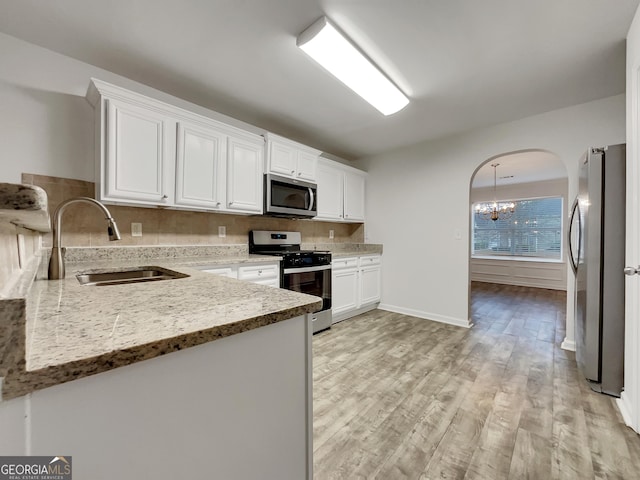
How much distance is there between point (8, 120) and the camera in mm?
1796

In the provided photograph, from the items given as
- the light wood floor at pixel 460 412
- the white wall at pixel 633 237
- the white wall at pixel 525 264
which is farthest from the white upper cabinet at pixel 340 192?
the white wall at pixel 525 264

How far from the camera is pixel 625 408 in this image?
167 centimetres


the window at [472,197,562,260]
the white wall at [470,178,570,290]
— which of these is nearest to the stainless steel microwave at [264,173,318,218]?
the white wall at [470,178,570,290]

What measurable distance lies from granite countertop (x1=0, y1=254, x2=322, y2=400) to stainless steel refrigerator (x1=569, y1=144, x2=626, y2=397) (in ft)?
7.60

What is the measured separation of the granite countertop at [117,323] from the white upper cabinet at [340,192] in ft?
8.96

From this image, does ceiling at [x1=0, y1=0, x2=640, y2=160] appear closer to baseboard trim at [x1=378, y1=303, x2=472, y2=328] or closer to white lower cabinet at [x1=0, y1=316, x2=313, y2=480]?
white lower cabinet at [x1=0, y1=316, x2=313, y2=480]

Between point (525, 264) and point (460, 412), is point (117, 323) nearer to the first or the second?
point (460, 412)

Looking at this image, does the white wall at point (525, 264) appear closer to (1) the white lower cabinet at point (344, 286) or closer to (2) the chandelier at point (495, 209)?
(2) the chandelier at point (495, 209)

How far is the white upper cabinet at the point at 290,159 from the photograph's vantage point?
2.92m

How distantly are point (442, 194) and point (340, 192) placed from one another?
4.38ft

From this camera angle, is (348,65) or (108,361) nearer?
(108,361)

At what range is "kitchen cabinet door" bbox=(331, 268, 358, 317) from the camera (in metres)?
3.34

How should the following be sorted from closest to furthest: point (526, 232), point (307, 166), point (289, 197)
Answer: point (289, 197)
point (307, 166)
point (526, 232)

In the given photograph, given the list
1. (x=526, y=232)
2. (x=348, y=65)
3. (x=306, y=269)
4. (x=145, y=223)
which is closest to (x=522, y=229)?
(x=526, y=232)
